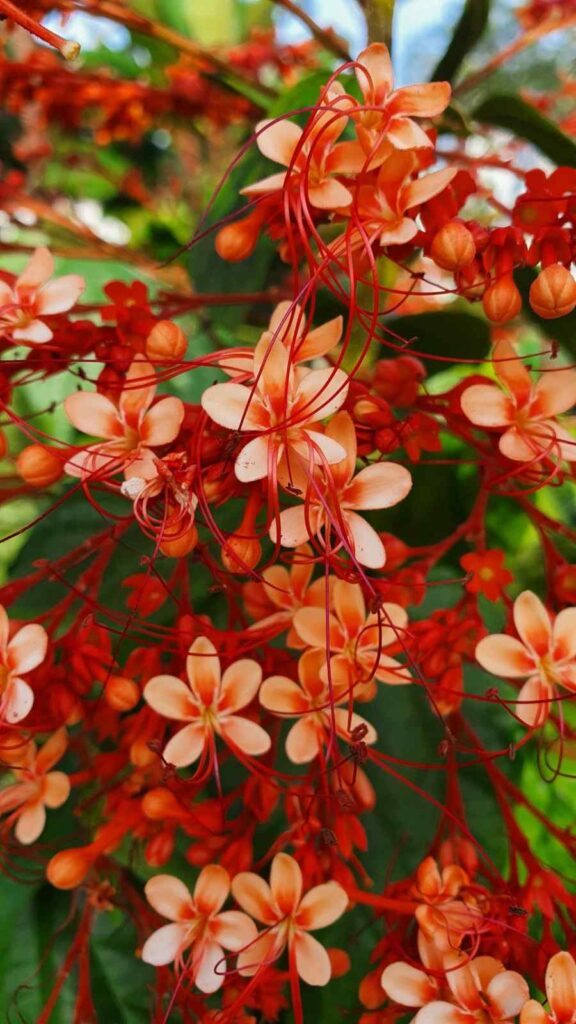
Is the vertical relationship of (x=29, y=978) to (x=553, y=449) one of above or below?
below

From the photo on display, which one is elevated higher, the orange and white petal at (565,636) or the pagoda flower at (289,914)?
the orange and white petal at (565,636)

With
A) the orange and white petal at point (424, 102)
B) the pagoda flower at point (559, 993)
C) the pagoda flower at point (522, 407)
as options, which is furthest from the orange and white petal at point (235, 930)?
the orange and white petal at point (424, 102)

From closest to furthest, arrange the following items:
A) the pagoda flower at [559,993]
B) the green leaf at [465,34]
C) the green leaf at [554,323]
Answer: the pagoda flower at [559,993], the green leaf at [554,323], the green leaf at [465,34]

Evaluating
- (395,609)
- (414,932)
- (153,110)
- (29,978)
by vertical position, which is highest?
(153,110)

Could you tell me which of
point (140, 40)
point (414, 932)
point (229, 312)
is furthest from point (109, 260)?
point (414, 932)

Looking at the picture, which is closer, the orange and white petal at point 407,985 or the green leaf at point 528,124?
the orange and white petal at point 407,985

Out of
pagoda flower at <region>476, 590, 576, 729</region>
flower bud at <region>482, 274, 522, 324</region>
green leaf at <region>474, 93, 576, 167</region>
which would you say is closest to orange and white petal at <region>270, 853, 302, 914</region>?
pagoda flower at <region>476, 590, 576, 729</region>

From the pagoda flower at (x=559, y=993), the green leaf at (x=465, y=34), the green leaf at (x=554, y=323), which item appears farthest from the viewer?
the green leaf at (x=465, y=34)

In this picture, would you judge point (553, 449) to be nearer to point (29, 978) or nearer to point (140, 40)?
point (29, 978)

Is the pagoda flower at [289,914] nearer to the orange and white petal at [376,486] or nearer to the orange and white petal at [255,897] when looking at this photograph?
the orange and white petal at [255,897]

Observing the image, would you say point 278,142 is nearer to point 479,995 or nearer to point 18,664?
point 18,664
